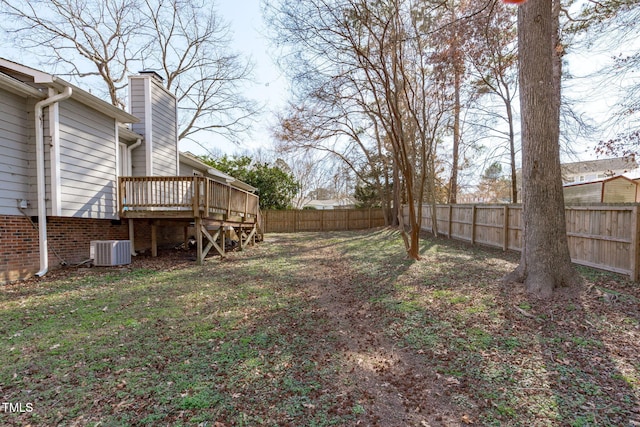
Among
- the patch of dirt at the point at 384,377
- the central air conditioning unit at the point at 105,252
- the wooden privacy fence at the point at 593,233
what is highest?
the wooden privacy fence at the point at 593,233

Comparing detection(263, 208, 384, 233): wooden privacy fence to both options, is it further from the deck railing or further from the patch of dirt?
the patch of dirt

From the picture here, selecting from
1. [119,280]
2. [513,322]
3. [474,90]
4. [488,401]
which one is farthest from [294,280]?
[474,90]

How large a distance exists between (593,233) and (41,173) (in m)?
11.0

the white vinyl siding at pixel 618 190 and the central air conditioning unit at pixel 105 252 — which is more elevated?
the white vinyl siding at pixel 618 190

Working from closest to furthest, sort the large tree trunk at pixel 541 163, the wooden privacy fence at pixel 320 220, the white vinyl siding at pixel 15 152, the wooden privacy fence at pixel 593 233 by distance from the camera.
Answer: the large tree trunk at pixel 541 163
the wooden privacy fence at pixel 593 233
the white vinyl siding at pixel 15 152
the wooden privacy fence at pixel 320 220

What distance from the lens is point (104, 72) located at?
17.0 metres

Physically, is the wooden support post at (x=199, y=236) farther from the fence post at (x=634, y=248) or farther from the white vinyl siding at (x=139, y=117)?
the fence post at (x=634, y=248)

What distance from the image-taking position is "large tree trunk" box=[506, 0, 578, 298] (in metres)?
4.61

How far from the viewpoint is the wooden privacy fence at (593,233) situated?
5.24 m

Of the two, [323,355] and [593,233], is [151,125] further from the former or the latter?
[593,233]

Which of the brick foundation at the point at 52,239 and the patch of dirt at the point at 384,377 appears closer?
the patch of dirt at the point at 384,377

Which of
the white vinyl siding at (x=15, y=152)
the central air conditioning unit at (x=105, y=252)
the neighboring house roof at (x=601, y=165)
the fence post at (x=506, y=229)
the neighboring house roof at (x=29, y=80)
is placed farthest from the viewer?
the fence post at (x=506, y=229)

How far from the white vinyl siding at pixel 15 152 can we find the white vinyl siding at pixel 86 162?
0.51 meters

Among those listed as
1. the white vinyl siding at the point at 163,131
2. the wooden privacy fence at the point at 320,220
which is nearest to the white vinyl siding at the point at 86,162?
the white vinyl siding at the point at 163,131
